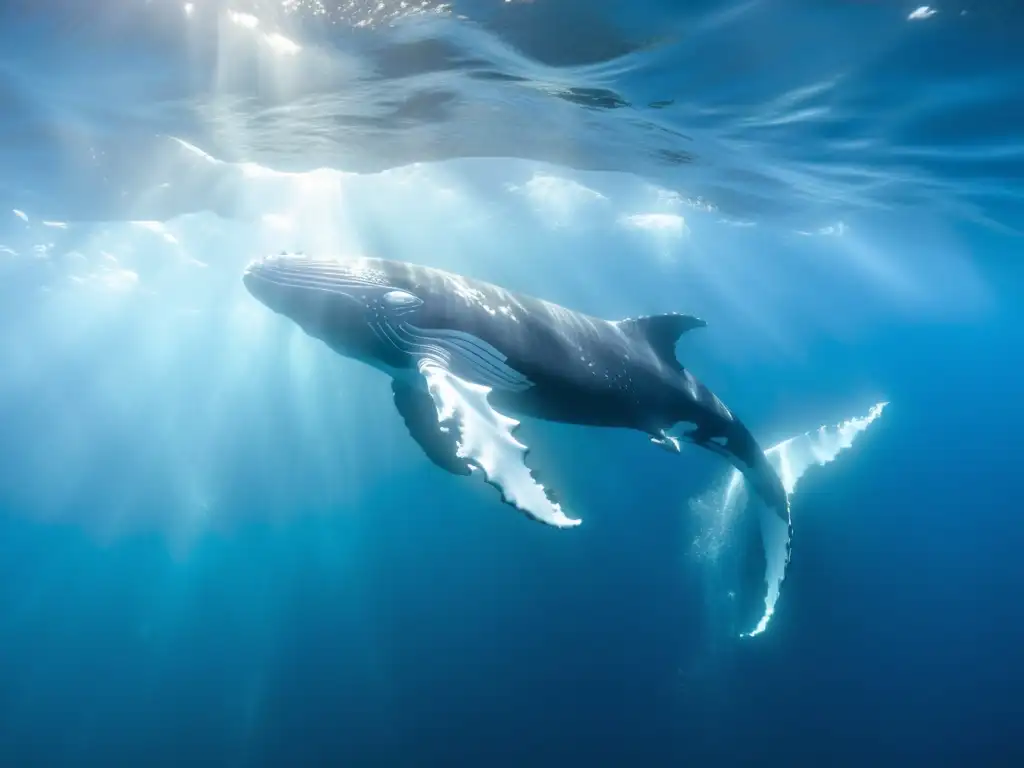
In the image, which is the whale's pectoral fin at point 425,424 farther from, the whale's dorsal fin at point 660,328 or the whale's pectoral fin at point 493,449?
the whale's dorsal fin at point 660,328

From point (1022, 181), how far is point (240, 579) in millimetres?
42486

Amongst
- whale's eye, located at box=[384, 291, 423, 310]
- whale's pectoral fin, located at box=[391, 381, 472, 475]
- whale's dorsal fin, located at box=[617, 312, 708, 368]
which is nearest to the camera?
whale's eye, located at box=[384, 291, 423, 310]

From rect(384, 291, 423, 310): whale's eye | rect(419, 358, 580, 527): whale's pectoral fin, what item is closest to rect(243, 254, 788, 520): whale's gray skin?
rect(384, 291, 423, 310): whale's eye

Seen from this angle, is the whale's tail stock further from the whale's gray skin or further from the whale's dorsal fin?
the whale's gray skin

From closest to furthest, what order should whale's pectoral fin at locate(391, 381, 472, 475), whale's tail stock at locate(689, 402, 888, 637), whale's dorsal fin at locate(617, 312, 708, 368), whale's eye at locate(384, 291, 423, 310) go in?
whale's eye at locate(384, 291, 423, 310)
whale's pectoral fin at locate(391, 381, 472, 475)
whale's dorsal fin at locate(617, 312, 708, 368)
whale's tail stock at locate(689, 402, 888, 637)

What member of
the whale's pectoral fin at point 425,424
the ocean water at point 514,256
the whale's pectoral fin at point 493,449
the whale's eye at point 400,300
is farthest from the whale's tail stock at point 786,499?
the whale's eye at point 400,300

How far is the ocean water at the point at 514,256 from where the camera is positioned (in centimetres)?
1220

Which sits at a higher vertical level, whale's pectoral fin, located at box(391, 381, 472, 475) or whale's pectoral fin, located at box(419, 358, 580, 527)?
whale's pectoral fin, located at box(419, 358, 580, 527)

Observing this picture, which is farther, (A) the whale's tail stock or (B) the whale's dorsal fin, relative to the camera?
(A) the whale's tail stock

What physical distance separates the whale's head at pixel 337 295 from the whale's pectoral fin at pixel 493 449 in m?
1.35

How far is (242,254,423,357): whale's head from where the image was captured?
662cm

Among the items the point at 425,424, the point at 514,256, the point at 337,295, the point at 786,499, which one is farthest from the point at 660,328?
the point at 514,256

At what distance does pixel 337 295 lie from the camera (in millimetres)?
6676

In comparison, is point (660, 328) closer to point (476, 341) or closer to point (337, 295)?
point (476, 341)
